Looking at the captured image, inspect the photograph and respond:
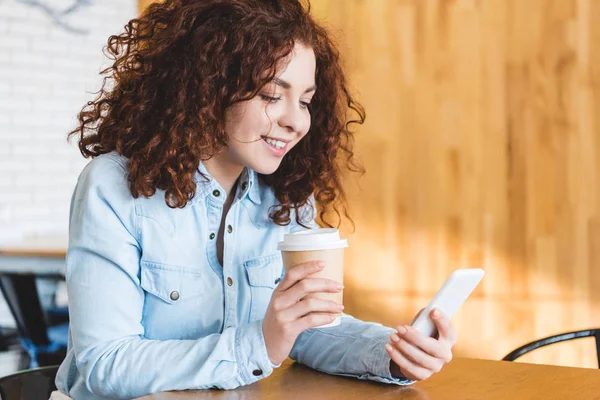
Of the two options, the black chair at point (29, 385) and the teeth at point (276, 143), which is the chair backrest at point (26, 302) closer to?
the black chair at point (29, 385)

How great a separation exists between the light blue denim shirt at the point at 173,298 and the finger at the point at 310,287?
0.12 m

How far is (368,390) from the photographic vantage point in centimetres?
138

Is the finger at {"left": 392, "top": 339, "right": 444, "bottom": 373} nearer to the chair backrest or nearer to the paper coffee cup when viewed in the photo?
the paper coffee cup

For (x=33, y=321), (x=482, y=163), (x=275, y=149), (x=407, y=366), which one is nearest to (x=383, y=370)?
(x=407, y=366)

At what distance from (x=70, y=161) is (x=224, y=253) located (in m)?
3.31

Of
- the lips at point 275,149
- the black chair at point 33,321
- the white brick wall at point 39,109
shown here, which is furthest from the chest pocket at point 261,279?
the white brick wall at point 39,109

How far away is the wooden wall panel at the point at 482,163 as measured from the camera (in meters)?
3.07

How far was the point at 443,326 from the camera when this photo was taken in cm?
134

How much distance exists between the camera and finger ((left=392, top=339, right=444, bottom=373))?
1.34 metres

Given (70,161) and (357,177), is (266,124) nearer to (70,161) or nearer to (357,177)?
(357,177)

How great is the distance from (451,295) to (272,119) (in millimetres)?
476

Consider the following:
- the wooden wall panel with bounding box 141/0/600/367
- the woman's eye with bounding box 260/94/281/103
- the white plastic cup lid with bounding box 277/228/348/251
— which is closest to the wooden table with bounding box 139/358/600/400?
the white plastic cup lid with bounding box 277/228/348/251

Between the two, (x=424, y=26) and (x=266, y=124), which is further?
(x=424, y=26)

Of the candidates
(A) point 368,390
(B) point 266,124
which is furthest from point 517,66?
(A) point 368,390
